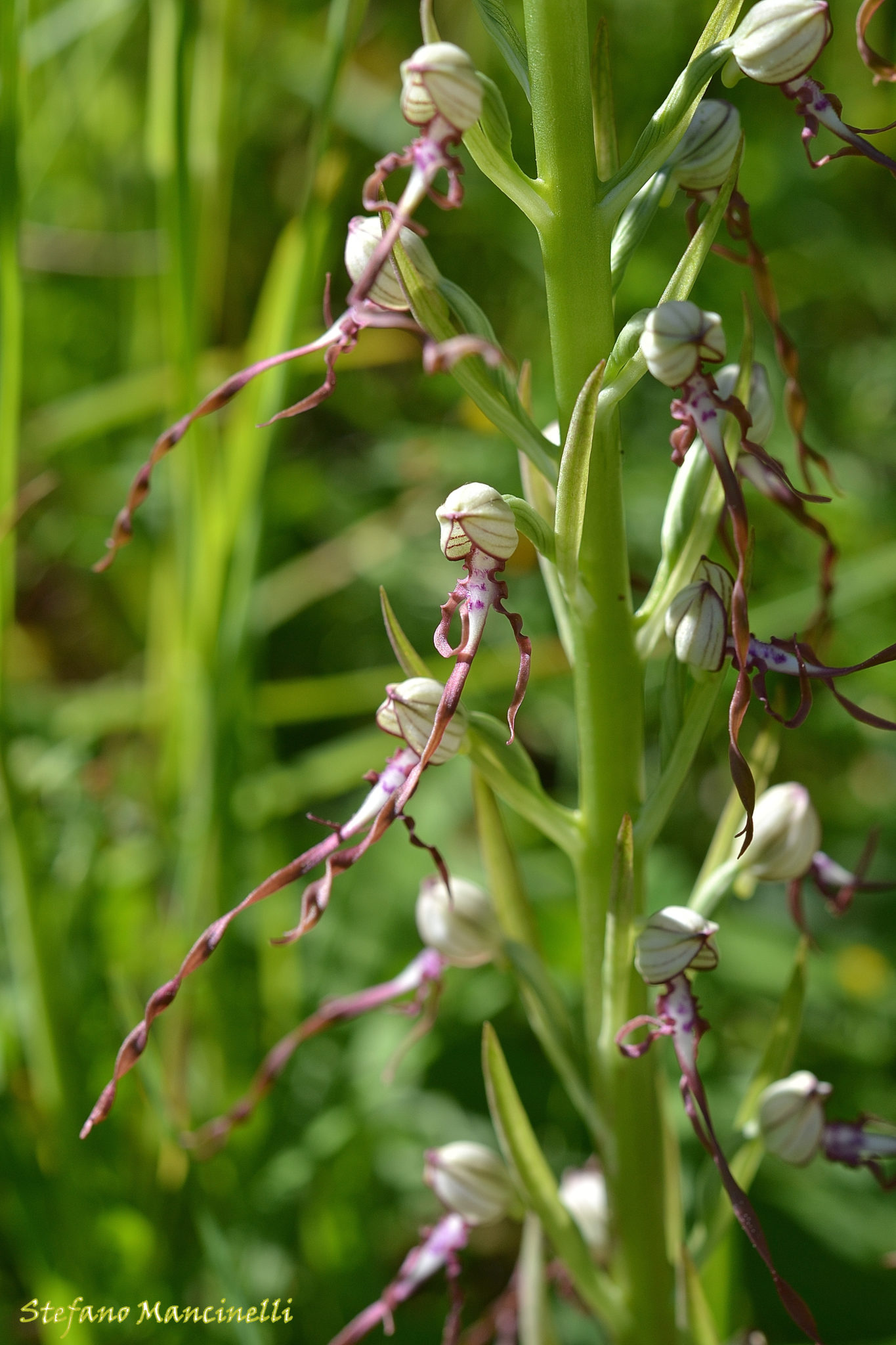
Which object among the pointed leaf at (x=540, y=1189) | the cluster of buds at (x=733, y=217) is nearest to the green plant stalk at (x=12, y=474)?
the pointed leaf at (x=540, y=1189)

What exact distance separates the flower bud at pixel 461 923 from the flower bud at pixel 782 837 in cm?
18

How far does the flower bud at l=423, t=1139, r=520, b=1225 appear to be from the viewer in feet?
2.59

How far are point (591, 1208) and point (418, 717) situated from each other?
44 cm

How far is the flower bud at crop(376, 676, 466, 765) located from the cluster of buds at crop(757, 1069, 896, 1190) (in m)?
0.32

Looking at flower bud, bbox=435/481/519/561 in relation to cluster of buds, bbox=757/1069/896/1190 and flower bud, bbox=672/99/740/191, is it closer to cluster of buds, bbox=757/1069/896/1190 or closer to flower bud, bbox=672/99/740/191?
flower bud, bbox=672/99/740/191

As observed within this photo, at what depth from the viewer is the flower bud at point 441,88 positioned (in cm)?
52

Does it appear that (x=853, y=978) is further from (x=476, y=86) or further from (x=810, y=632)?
(x=476, y=86)

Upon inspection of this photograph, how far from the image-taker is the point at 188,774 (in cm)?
124

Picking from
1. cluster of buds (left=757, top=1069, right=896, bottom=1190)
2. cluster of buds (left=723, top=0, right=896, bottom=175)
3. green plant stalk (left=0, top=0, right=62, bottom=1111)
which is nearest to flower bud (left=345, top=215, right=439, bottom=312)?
cluster of buds (left=723, top=0, right=896, bottom=175)

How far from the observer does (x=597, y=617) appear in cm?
65

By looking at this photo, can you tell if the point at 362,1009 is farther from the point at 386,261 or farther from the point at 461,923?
the point at 386,261

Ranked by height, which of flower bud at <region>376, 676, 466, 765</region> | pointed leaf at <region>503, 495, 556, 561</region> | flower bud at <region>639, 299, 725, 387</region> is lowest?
flower bud at <region>376, 676, 466, 765</region>

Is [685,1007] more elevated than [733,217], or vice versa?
[733,217]

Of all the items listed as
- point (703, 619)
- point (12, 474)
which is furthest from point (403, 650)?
point (12, 474)
